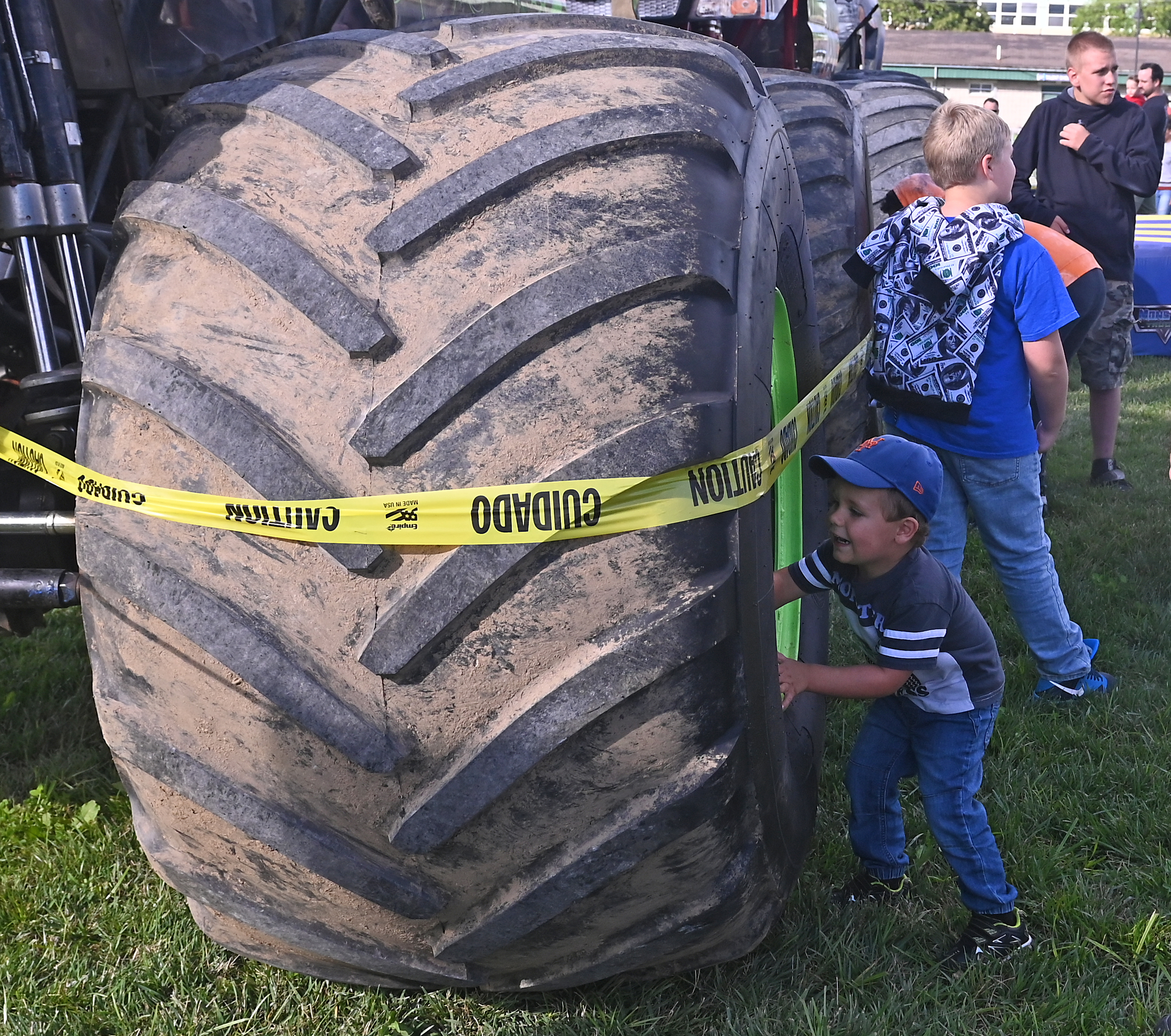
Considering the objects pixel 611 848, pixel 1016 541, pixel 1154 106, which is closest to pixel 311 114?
pixel 611 848

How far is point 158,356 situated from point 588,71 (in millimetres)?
773

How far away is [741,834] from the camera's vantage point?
1.81m

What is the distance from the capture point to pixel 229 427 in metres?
1.55

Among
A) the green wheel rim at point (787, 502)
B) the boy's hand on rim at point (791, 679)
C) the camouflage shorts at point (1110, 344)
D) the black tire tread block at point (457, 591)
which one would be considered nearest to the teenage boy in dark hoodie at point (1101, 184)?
the camouflage shorts at point (1110, 344)

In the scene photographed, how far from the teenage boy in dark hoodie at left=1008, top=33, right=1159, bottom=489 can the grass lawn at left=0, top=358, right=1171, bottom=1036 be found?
278 centimetres

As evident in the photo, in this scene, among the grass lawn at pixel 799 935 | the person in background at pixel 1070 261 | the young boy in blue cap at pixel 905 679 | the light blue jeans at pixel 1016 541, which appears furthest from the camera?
the person in background at pixel 1070 261

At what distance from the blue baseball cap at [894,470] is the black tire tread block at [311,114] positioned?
1.07m

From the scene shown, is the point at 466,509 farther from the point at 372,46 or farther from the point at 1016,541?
the point at 1016,541

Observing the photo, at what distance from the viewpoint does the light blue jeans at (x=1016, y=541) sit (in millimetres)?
3281

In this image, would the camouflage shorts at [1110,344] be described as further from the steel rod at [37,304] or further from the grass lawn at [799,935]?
the steel rod at [37,304]

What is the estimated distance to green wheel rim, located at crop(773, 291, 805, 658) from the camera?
2.61 m

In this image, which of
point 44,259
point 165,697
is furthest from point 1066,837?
point 44,259

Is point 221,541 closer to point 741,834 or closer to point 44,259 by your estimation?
point 44,259

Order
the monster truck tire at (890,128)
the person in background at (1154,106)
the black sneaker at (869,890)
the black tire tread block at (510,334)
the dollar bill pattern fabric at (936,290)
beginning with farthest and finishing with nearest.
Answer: the person in background at (1154,106) < the monster truck tire at (890,128) < the dollar bill pattern fabric at (936,290) < the black sneaker at (869,890) < the black tire tread block at (510,334)
